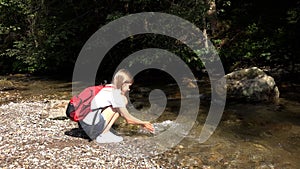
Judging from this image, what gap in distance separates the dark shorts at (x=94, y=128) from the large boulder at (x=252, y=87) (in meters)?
6.08

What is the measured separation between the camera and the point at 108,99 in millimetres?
7555

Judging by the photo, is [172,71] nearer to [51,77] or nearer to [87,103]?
[51,77]

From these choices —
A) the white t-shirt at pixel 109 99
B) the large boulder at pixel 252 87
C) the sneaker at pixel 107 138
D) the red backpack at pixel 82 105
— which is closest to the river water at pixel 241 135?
the large boulder at pixel 252 87

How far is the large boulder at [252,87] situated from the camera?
40.0 feet

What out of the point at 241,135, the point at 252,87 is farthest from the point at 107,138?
the point at 252,87

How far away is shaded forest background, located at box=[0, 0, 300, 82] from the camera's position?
619 inches

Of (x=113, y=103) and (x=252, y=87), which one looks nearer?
(x=113, y=103)

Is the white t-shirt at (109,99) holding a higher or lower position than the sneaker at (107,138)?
higher

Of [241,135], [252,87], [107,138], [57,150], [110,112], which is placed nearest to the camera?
[57,150]

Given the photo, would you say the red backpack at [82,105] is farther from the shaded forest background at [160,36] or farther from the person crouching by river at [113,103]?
the shaded forest background at [160,36]

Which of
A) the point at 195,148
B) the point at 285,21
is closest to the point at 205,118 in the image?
the point at 195,148

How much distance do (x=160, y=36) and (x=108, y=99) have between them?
26.2 feet

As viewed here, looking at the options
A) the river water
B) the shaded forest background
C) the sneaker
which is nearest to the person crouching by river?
the sneaker

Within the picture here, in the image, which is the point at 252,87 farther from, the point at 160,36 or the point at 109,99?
the point at 109,99
